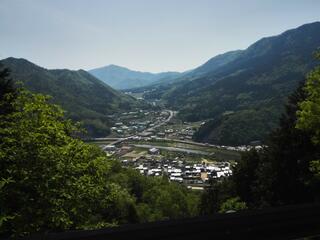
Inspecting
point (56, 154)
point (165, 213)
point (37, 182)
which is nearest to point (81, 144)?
point (56, 154)

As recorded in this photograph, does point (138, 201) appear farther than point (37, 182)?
Yes

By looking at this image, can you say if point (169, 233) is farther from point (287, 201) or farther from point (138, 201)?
point (138, 201)

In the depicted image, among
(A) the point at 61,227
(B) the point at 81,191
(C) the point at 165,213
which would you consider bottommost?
(C) the point at 165,213

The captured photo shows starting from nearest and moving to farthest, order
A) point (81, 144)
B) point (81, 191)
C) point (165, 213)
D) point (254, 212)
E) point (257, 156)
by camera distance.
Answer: point (254, 212) < point (81, 191) < point (81, 144) < point (257, 156) < point (165, 213)

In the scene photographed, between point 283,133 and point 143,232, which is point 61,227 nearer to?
point 143,232

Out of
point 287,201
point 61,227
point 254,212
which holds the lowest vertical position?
point 287,201

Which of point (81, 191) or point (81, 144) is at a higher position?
point (81, 144)

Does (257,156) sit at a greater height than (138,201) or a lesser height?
greater

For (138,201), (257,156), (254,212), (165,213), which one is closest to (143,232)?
(254,212)

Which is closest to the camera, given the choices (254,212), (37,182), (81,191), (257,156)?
(254,212)
